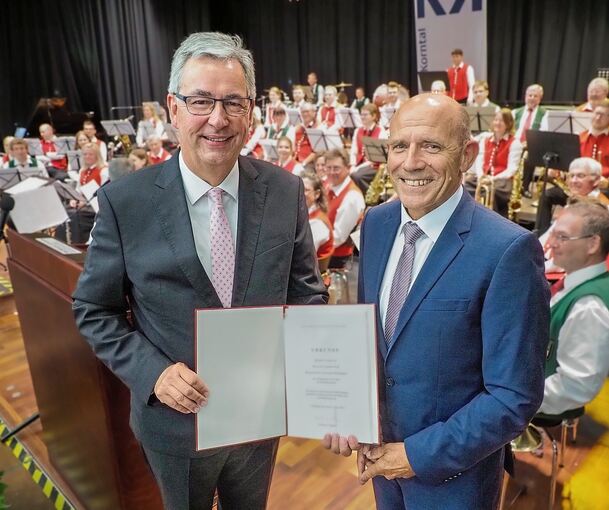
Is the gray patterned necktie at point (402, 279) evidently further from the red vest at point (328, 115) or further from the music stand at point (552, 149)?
the red vest at point (328, 115)

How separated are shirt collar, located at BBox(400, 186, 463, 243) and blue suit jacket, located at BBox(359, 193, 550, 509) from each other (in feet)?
0.05

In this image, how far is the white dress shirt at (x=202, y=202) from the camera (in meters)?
1.43

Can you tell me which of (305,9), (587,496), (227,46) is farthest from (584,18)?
(227,46)

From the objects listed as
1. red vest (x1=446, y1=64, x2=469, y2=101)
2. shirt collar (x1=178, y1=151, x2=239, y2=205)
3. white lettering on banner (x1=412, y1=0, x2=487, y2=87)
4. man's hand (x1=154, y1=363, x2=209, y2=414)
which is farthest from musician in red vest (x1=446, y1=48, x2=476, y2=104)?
man's hand (x1=154, y1=363, x2=209, y2=414)

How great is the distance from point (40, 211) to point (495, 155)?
5277 mm

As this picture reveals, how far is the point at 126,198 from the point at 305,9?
16.3 m

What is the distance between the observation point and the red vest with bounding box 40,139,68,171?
9773 mm

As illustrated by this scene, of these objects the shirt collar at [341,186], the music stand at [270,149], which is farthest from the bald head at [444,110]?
the music stand at [270,149]

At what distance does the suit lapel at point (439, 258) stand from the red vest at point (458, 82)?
34.0ft

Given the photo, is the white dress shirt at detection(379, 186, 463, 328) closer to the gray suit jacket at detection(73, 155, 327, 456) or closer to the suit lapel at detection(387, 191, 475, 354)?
the suit lapel at detection(387, 191, 475, 354)

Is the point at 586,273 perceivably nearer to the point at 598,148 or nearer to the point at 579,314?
the point at 579,314

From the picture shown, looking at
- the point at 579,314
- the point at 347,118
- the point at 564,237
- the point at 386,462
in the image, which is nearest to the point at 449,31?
the point at 347,118

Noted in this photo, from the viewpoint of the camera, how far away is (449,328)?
1223 mm

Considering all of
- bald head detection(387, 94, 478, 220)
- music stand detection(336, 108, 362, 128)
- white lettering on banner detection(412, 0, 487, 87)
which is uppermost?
white lettering on banner detection(412, 0, 487, 87)
